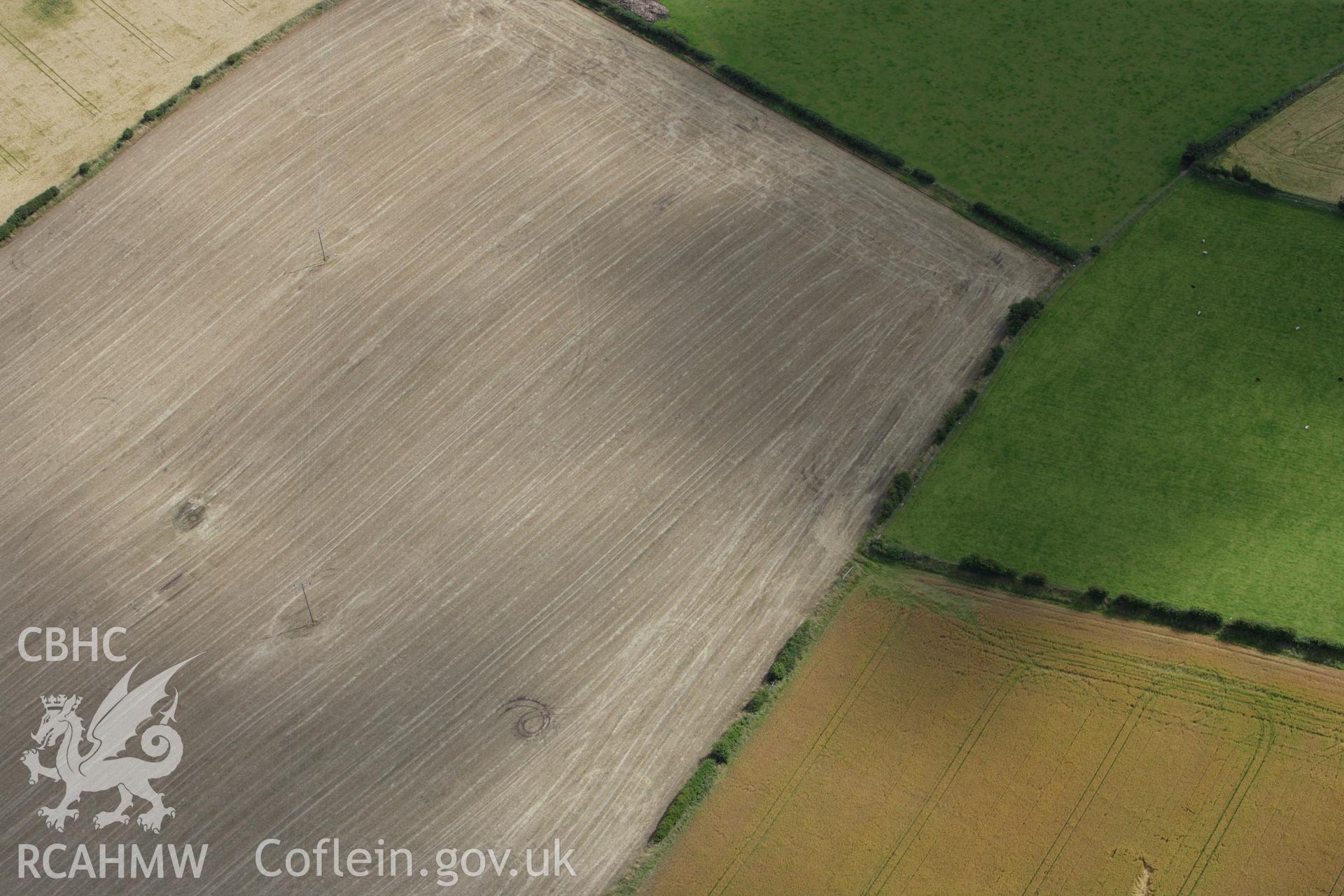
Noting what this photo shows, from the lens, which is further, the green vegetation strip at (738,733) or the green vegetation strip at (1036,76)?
the green vegetation strip at (1036,76)

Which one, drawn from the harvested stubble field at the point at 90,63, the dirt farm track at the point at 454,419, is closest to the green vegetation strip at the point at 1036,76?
the dirt farm track at the point at 454,419

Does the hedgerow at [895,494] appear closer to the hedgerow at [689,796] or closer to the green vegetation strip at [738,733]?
the green vegetation strip at [738,733]

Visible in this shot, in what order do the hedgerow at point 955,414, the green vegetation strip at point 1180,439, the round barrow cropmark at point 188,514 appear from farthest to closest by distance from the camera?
the hedgerow at point 955,414 < the round barrow cropmark at point 188,514 < the green vegetation strip at point 1180,439

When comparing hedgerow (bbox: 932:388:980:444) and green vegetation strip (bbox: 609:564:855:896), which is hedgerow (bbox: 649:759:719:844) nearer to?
green vegetation strip (bbox: 609:564:855:896)

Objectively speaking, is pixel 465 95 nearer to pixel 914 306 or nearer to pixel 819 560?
pixel 914 306

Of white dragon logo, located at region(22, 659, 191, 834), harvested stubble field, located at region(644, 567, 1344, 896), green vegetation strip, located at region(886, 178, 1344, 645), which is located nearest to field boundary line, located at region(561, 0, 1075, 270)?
green vegetation strip, located at region(886, 178, 1344, 645)

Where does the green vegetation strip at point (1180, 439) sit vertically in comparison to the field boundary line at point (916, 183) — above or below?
below

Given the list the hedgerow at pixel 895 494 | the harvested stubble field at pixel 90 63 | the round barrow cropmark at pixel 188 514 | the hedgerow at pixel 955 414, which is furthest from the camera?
the harvested stubble field at pixel 90 63
